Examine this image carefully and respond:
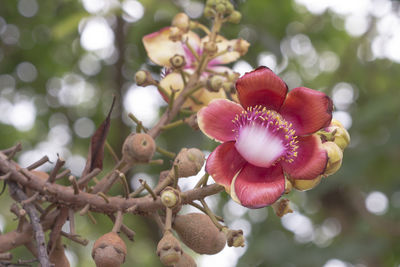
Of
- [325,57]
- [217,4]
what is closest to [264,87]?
[217,4]

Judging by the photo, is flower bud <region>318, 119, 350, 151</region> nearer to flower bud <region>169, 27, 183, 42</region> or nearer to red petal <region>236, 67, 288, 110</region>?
red petal <region>236, 67, 288, 110</region>

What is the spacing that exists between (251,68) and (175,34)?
108 centimetres

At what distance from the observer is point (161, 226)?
97 cm

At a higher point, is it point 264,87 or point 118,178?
point 264,87

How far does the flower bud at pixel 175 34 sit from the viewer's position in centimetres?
135

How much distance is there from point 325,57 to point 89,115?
1.93 meters

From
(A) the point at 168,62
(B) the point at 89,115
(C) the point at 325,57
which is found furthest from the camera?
(C) the point at 325,57

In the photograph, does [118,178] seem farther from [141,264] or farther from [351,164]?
[141,264]

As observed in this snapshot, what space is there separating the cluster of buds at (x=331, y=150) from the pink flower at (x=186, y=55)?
0.40 m

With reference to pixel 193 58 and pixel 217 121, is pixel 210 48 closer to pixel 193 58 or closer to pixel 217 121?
pixel 193 58

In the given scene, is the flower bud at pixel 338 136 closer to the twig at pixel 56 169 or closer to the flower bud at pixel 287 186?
the flower bud at pixel 287 186

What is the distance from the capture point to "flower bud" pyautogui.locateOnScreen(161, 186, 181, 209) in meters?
0.88

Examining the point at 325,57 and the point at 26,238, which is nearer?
the point at 26,238

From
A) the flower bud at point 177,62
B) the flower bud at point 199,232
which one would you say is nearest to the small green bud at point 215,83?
the flower bud at point 177,62
